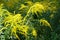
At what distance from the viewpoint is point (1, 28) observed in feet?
10.1

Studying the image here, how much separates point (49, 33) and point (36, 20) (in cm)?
30

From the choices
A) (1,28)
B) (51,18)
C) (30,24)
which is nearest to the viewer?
(1,28)

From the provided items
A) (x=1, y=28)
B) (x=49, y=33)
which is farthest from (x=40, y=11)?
(x=1, y=28)

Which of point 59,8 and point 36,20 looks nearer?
point 36,20

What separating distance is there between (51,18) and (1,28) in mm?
932

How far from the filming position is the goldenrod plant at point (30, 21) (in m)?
3.11

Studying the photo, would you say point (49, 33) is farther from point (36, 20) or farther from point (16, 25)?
point (16, 25)

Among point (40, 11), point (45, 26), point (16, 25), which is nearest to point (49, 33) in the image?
point (45, 26)

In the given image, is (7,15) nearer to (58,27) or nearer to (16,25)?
(16,25)

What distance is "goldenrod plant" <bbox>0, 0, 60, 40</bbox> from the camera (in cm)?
311

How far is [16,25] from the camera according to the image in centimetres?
309

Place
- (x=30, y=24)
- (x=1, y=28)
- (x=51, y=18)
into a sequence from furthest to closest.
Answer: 1. (x=51, y=18)
2. (x=30, y=24)
3. (x=1, y=28)

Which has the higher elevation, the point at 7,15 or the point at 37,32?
the point at 7,15

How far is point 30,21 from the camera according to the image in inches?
133
